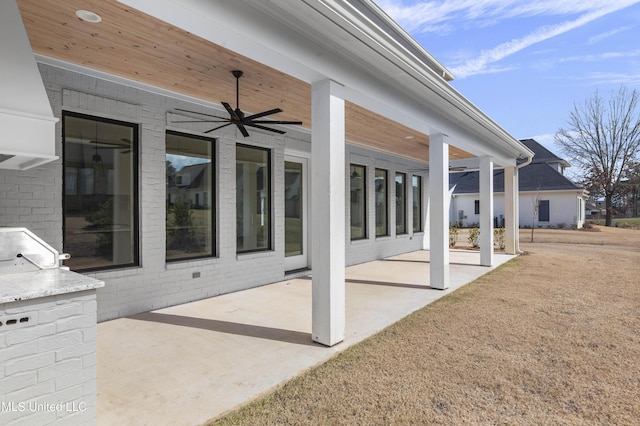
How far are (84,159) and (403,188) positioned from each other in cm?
890

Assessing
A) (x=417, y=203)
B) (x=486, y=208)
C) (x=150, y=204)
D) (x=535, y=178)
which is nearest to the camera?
(x=150, y=204)

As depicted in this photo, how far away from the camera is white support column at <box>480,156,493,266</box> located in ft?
27.4

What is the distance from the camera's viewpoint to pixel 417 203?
484 inches

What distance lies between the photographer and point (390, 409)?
8.15 ft

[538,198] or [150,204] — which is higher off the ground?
[538,198]

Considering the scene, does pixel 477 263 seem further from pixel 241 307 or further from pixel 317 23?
pixel 317 23

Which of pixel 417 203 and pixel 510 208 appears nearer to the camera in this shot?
pixel 510 208

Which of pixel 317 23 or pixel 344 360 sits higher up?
pixel 317 23

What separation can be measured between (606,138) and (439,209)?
30.4 m

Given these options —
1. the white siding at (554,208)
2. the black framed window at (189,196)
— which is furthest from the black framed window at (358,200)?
the white siding at (554,208)

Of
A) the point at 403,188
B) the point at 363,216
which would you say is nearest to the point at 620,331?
the point at 363,216

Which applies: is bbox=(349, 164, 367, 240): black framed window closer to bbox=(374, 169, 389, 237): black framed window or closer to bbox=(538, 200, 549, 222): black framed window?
bbox=(374, 169, 389, 237): black framed window

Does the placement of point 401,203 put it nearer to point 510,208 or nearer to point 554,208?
point 510,208

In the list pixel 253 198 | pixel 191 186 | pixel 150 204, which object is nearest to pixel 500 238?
pixel 253 198
